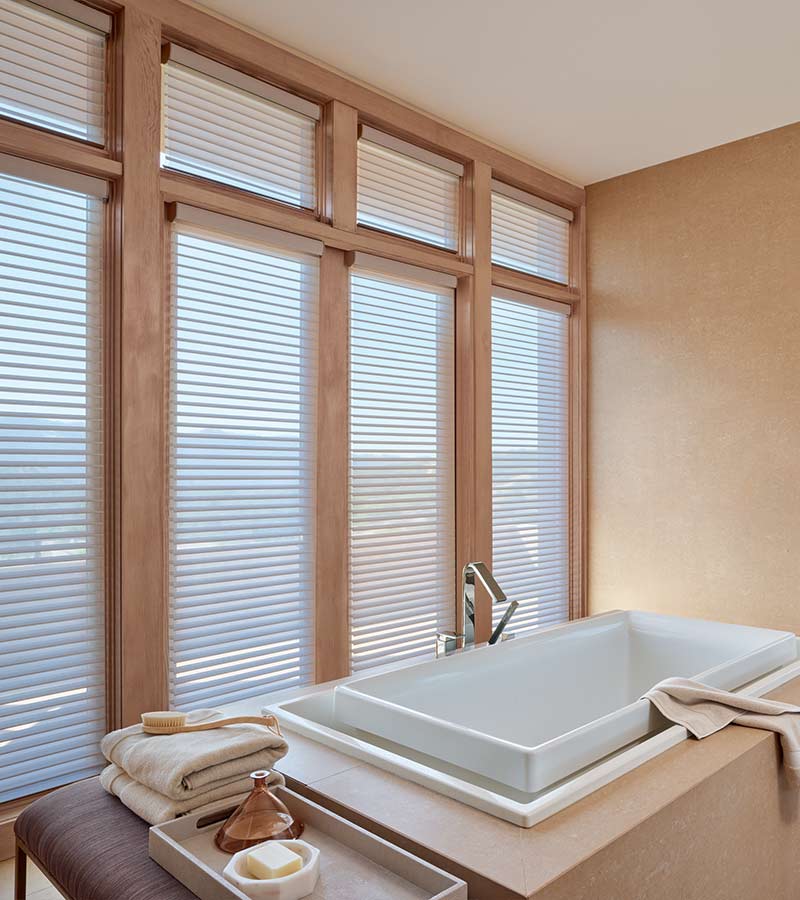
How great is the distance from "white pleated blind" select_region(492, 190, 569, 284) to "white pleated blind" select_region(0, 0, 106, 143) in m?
1.81

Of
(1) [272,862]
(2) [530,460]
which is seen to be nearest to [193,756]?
(1) [272,862]

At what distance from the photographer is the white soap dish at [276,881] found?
45.6 inches

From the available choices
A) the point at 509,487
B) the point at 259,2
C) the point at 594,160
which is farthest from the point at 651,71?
the point at 509,487

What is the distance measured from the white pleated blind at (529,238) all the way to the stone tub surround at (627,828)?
241 centimetres

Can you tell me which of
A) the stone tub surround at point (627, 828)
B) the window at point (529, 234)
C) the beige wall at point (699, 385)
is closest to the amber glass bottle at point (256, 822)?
the stone tub surround at point (627, 828)

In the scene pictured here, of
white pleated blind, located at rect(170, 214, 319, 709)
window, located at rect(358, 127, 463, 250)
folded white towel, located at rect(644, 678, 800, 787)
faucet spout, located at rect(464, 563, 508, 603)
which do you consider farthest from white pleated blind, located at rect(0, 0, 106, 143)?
folded white towel, located at rect(644, 678, 800, 787)

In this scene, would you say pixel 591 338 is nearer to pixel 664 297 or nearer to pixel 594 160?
pixel 664 297

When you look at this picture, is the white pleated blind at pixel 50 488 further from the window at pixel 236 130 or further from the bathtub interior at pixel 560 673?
the bathtub interior at pixel 560 673

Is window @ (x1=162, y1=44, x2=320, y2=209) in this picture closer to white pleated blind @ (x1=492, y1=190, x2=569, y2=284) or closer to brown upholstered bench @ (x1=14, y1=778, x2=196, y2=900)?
white pleated blind @ (x1=492, y1=190, x2=569, y2=284)

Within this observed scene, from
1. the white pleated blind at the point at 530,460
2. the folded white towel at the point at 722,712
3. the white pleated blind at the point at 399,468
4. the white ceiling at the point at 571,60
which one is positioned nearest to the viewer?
the folded white towel at the point at 722,712

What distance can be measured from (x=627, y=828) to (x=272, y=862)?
0.61m

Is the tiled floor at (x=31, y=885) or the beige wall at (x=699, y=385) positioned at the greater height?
the beige wall at (x=699, y=385)

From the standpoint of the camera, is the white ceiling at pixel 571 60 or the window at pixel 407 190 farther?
the window at pixel 407 190

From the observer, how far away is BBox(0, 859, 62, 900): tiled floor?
1.86 m
